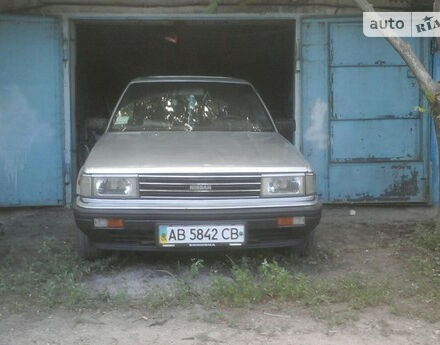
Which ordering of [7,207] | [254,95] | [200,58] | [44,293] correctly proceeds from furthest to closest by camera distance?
[200,58] < [7,207] < [254,95] < [44,293]

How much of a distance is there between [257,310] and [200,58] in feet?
25.7

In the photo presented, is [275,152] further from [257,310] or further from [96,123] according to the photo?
[96,123]

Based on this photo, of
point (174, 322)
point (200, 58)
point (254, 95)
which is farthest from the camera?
point (200, 58)

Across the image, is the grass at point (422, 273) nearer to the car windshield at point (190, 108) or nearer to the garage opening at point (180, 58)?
the car windshield at point (190, 108)

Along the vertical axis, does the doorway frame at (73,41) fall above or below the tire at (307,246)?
above

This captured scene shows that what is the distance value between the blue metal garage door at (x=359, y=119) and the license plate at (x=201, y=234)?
2.96 metres

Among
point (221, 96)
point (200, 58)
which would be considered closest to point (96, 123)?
point (221, 96)

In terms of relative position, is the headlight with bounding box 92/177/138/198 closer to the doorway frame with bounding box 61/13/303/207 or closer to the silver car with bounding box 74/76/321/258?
the silver car with bounding box 74/76/321/258

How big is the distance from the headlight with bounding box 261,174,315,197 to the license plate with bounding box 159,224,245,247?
340 millimetres

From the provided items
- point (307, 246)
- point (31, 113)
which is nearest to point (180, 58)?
point (31, 113)

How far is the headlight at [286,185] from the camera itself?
443cm

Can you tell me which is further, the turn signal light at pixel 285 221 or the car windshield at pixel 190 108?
the car windshield at pixel 190 108

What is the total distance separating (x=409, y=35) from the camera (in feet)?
22.7

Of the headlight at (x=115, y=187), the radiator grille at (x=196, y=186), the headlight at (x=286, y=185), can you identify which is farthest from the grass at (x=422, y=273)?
the headlight at (x=115, y=187)
